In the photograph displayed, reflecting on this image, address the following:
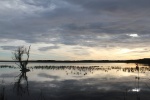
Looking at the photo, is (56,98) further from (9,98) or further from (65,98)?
(9,98)

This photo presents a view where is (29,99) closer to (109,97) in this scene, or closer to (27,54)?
(109,97)

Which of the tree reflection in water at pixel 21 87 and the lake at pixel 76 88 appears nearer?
the lake at pixel 76 88

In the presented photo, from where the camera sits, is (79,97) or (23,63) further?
(23,63)

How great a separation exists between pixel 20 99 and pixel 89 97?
4.46m

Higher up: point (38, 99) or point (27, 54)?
point (27, 54)

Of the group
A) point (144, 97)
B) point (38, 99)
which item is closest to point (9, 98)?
point (38, 99)

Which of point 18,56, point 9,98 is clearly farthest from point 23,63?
point 9,98

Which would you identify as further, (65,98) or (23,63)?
(23,63)

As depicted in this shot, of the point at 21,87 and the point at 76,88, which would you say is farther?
the point at 21,87

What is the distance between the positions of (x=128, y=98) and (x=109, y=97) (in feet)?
4.47

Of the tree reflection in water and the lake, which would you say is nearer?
the lake

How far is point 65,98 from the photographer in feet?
54.8

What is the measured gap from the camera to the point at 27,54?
5059cm

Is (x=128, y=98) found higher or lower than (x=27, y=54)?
lower
